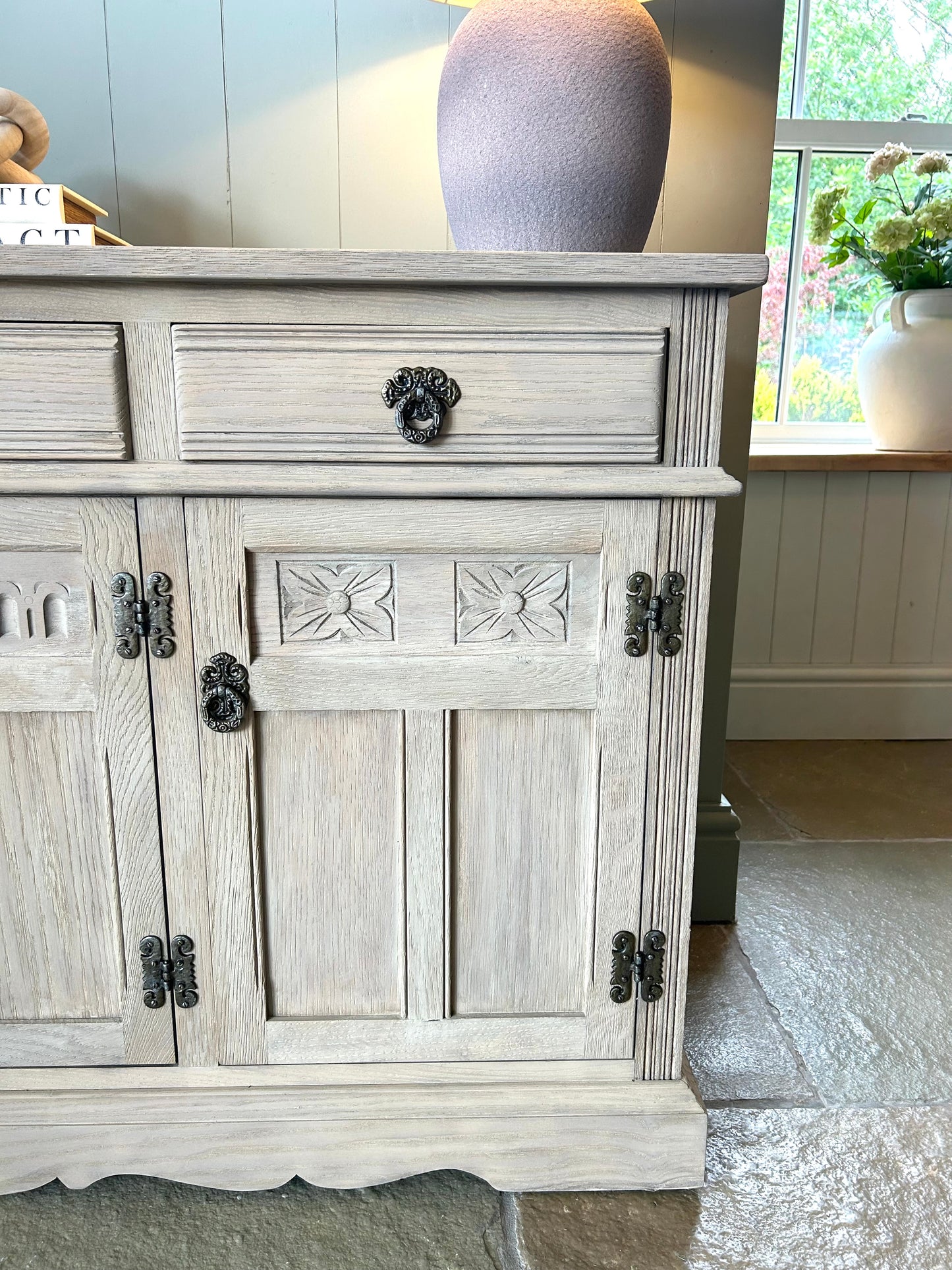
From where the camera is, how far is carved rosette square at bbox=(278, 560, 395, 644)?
0.90 metres

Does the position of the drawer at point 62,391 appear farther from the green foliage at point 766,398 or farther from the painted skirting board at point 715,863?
the green foliage at point 766,398

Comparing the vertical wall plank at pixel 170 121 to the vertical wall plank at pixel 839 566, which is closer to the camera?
the vertical wall plank at pixel 170 121

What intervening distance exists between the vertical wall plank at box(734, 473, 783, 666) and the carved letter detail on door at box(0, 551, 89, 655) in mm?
1712

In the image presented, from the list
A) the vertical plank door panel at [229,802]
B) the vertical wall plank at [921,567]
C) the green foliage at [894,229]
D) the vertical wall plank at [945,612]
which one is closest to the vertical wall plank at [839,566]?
the vertical wall plank at [921,567]

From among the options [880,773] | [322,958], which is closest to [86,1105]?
[322,958]

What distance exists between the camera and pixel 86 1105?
0.98 meters

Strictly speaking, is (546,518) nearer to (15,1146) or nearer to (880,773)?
(15,1146)

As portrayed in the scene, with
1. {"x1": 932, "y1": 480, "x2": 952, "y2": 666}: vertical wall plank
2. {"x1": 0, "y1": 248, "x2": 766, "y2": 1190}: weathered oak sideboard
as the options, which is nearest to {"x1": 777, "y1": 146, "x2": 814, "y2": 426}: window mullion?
{"x1": 932, "y1": 480, "x2": 952, "y2": 666}: vertical wall plank

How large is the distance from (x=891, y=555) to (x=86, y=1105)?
213 centimetres

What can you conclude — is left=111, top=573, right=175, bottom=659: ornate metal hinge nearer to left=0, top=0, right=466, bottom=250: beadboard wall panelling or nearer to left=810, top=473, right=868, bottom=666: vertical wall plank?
left=0, top=0, right=466, bottom=250: beadboard wall panelling

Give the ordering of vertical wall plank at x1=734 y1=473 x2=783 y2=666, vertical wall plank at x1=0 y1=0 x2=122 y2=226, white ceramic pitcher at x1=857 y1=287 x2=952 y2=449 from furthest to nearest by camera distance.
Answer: vertical wall plank at x1=734 y1=473 x2=783 y2=666, white ceramic pitcher at x1=857 y1=287 x2=952 y2=449, vertical wall plank at x1=0 y1=0 x2=122 y2=226

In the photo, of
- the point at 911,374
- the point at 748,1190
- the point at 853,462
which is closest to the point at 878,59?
the point at 911,374

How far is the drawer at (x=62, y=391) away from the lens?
2.76 feet

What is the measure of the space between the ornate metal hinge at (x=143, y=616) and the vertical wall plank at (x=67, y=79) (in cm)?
77
